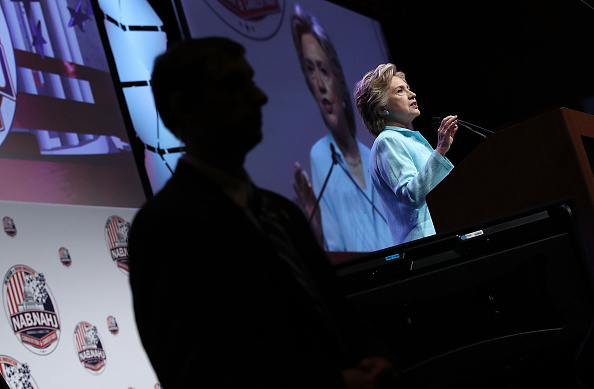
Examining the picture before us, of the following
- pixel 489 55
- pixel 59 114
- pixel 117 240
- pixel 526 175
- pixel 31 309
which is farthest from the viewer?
pixel 489 55

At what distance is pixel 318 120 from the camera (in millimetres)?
4801

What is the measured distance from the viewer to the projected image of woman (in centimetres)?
448

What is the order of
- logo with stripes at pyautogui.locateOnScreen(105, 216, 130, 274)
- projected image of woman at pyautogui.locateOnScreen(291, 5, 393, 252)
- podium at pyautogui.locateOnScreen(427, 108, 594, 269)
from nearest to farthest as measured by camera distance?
1. podium at pyautogui.locateOnScreen(427, 108, 594, 269)
2. logo with stripes at pyautogui.locateOnScreen(105, 216, 130, 274)
3. projected image of woman at pyautogui.locateOnScreen(291, 5, 393, 252)

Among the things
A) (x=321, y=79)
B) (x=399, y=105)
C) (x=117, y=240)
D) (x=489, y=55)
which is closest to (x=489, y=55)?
(x=489, y=55)

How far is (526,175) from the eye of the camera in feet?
7.43

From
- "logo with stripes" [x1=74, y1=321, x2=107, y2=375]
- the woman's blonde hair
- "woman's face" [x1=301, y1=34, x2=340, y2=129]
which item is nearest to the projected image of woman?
"woman's face" [x1=301, y1=34, x2=340, y2=129]

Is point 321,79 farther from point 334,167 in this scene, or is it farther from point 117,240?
point 117,240

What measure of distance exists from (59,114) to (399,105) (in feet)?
4.72

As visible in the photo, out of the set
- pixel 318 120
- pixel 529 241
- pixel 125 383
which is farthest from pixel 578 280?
pixel 318 120

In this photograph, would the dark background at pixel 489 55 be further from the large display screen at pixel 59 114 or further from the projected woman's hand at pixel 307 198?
the large display screen at pixel 59 114

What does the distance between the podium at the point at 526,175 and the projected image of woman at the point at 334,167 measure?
1989mm

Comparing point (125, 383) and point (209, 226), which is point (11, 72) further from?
point (209, 226)

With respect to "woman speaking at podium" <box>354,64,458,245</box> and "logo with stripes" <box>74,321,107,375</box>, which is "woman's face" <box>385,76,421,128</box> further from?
"logo with stripes" <box>74,321,107,375</box>

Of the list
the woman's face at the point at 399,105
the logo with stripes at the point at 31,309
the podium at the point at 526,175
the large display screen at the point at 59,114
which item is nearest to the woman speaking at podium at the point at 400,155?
the woman's face at the point at 399,105
